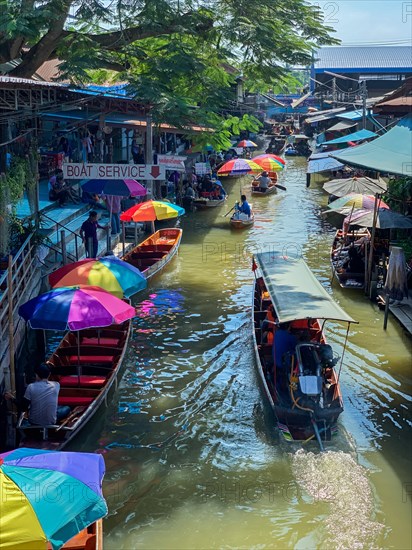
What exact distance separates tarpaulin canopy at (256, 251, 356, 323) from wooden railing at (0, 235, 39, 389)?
4263mm

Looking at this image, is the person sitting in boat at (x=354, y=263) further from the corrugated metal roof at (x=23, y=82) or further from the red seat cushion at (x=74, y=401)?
the red seat cushion at (x=74, y=401)

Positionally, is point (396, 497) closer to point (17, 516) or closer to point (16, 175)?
point (17, 516)

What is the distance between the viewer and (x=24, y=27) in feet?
45.5

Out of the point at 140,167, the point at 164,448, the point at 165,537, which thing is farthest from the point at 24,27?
the point at 165,537

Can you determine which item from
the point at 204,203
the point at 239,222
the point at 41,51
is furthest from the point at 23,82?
the point at 204,203

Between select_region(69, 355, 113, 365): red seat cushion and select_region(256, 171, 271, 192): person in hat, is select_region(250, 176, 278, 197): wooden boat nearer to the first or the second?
select_region(256, 171, 271, 192): person in hat

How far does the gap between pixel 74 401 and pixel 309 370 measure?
3949 millimetres

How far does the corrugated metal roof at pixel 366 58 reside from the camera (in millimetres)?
49844

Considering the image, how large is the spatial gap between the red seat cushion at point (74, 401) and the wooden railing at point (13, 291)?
36.8 inches

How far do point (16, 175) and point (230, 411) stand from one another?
7095 mm

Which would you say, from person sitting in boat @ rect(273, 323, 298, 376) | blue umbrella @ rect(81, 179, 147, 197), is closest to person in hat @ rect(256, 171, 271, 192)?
blue umbrella @ rect(81, 179, 147, 197)

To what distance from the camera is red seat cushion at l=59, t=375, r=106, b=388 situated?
444 inches

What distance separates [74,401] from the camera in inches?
424

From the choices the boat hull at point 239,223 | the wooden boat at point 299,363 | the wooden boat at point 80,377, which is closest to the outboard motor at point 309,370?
the wooden boat at point 299,363
